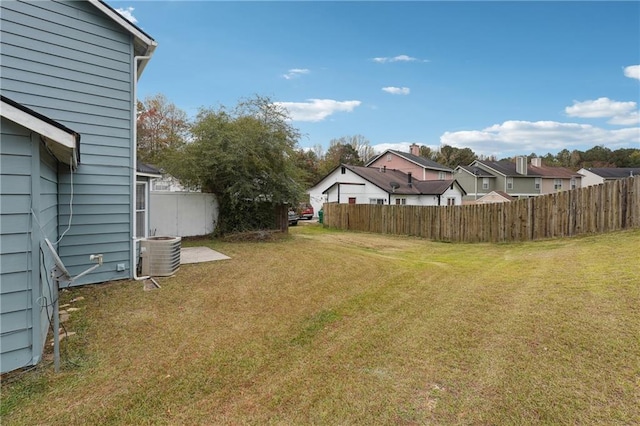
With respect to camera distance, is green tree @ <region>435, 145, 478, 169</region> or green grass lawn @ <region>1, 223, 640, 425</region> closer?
green grass lawn @ <region>1, 223, 640, 425</region>

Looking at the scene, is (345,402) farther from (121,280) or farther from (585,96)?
(585,96)

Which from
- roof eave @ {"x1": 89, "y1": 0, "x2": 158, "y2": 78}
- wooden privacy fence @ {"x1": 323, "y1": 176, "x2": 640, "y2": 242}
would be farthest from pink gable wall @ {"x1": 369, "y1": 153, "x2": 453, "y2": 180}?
roof eave @ {"x1": 89, "y1": 0, "x2": 158, "y2": 78}

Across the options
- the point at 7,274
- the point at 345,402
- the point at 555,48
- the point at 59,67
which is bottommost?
the point at 345,402

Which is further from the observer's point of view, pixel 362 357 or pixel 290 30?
pixel 290 30

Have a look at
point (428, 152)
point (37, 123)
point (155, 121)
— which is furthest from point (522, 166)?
point (37, 123)

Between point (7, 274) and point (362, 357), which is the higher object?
point (7, 274)

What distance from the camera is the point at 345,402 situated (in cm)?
269

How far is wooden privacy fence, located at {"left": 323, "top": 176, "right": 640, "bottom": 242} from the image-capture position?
10.4 metres

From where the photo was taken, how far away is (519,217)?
13.4m

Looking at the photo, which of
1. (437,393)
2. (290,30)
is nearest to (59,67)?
(437,393)

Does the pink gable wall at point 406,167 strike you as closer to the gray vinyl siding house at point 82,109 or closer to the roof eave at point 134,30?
the roof eave at point 134,30

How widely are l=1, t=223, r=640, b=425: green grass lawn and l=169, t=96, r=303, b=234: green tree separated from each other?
20.2 feet

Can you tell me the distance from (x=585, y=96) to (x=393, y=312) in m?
23.9

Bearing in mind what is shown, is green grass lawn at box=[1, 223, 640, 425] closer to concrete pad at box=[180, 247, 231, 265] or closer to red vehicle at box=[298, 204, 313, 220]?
concrete pad at box=[180, 247, 231, 265]
